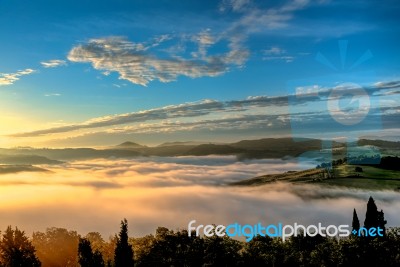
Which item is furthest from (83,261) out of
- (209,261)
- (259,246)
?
(259,246)

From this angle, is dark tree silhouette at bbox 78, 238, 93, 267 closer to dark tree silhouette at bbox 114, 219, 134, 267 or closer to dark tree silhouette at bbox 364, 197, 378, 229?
dark tree silhouette at bbox 114, 219, 134, 267

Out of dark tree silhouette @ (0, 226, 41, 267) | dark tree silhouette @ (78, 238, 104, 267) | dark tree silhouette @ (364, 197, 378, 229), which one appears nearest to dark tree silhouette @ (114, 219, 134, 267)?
dark tree silhouette @ (78, 238, 104, 267)

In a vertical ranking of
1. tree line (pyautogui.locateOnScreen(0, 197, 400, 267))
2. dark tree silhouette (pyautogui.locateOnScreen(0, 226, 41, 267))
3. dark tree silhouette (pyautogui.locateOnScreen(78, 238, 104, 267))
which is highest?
dark tree silhouette (pyautogui.locateOnScreen(0, 226, 41, 267))

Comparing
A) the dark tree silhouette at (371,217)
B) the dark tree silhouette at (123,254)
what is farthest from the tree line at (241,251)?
the dark tree silhouette at (123,254)

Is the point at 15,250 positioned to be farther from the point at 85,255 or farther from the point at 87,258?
the point at 87,258

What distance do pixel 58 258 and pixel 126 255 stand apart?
65.5 meters

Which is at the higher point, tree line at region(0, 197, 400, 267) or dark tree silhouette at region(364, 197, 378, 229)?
dark tree silhouette at region(364, 197, 378, 229)

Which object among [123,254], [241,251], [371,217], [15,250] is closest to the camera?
[15,250]

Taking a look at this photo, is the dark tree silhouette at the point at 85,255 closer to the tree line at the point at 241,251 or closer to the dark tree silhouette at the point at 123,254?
the tree line at the point at 241,251

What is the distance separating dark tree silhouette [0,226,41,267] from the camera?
199 ft

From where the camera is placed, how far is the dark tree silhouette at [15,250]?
60562 mm

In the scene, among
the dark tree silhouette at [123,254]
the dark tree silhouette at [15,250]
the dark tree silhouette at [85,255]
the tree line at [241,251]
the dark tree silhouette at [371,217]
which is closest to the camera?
the dark tree silhouette at [15,250]

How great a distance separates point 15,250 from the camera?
61.1 metres

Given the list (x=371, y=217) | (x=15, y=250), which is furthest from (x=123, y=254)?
(x=371, y=217)
